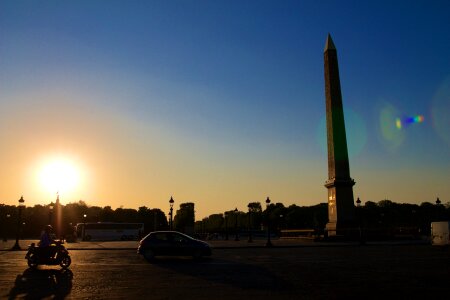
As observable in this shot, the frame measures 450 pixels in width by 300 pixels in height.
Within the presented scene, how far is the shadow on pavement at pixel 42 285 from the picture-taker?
1149 cm

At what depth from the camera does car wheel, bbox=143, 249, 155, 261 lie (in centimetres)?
2336

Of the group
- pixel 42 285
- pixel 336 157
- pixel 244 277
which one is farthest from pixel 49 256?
pixel 336 157

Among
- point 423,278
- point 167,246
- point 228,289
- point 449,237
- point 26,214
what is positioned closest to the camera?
point 228,289

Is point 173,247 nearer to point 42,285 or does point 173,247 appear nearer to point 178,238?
point 178,238

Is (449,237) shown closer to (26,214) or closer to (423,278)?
(423,278)

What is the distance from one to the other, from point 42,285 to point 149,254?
33.2 ft

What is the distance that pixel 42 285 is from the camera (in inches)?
533

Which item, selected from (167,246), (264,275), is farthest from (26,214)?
(264,275)

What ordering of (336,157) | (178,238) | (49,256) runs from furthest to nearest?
(336,157) < (178,238) < (49,256)

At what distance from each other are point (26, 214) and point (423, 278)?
152272 mm

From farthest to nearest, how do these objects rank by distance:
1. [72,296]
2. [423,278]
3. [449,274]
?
1. [449,274]
2. [423,278]
3. [72,296]

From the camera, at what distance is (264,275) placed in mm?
15359

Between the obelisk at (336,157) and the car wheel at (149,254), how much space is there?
76.9ft

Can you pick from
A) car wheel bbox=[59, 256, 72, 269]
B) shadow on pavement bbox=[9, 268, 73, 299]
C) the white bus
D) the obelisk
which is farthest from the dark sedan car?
the white bus
